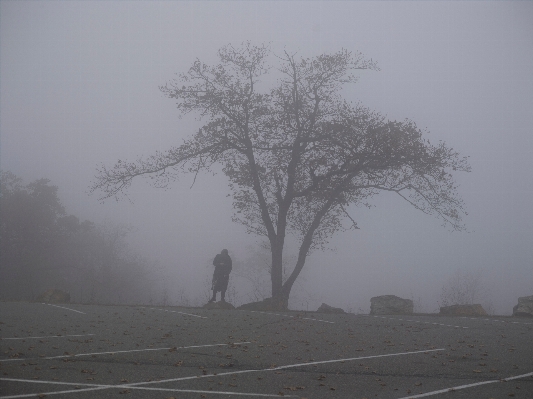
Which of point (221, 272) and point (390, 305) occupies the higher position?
point (221, 272)

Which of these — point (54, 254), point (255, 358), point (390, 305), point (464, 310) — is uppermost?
point (54, 254)

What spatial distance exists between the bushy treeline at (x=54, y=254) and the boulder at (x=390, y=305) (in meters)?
26.1

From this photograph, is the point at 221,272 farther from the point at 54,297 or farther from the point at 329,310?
the point at 54,297

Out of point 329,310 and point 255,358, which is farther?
point 329,310

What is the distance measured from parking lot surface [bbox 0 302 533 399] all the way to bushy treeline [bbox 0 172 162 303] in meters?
30.7

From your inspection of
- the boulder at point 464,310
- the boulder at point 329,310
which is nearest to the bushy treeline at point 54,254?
the boulder at point 329,310

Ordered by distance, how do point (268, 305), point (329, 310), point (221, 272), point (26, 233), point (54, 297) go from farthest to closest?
point (26, 233), point (221, 272), point (268, 305), point (54, 297), point (329, 310)

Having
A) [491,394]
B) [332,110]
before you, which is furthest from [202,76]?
[491,394]

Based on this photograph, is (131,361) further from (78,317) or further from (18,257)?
(18,257)

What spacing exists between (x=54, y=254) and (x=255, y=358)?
142 feet

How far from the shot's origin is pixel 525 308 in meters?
20.6

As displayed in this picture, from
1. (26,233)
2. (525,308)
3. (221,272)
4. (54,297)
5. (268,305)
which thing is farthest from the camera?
(26,233)

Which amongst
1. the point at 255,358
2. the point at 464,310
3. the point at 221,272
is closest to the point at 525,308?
the point at 464,310

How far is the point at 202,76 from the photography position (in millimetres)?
25453
